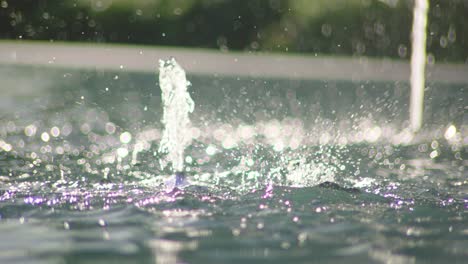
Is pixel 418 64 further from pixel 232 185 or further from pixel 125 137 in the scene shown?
pixel 232 185

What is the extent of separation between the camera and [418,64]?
21.2 metres

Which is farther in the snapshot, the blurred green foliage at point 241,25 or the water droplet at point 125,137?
the blurred green foliage at point 241,25

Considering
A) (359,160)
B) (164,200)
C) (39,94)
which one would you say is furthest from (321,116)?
(164,200)

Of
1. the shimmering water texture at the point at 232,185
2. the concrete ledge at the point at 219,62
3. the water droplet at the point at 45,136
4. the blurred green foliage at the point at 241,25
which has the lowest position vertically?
the shimmering water texture at the point at 232,185

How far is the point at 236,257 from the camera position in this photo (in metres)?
4.06

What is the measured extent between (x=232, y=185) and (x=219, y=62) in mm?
13084

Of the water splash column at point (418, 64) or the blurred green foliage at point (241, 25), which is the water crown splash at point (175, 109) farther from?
the blurred green foliage at point (241, 25)

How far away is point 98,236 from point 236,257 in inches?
36.8

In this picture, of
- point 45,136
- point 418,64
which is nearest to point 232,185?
point 45,136

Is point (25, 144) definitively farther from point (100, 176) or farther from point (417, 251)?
point (417, 251)

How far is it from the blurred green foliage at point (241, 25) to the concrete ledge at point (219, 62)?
0.67 m

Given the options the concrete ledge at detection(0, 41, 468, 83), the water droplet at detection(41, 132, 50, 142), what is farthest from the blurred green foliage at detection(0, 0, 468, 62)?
the water droplet at detection(41, 132, 50, 142)

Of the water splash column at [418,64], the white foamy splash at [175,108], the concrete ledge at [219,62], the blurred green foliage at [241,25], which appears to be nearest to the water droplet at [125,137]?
the white foamy splash at [175,108]

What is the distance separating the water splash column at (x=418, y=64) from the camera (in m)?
12.2
